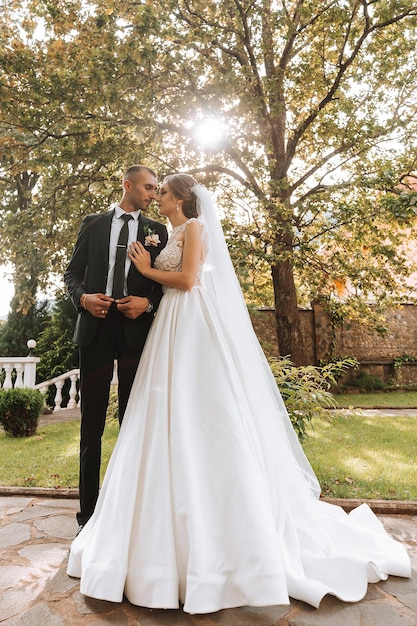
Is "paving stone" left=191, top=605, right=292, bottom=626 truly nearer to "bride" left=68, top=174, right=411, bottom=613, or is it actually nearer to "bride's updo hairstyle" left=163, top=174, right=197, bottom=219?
"bride" left=68, top=174, right=411, bottom=613

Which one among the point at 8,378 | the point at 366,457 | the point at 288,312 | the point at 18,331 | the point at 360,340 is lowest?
the point at 366,457

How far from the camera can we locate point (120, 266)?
10.1ft

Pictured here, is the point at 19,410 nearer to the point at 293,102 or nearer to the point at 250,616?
the point at 250,616

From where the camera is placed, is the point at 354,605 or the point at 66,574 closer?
the point at 354,605

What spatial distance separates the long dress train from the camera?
216 centimetres

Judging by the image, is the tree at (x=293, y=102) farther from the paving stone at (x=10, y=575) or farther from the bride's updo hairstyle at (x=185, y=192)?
the paving stone at (x=10, y=575)

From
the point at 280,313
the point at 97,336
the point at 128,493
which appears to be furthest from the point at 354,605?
the point at 280,313

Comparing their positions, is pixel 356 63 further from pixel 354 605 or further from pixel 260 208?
pixel 354 605

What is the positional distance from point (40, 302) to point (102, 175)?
430 centimetres

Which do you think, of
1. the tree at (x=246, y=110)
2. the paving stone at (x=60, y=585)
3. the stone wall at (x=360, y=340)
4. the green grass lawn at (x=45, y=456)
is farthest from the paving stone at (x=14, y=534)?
the stone wall at (x=360, y=340)

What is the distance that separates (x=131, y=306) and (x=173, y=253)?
16.4 inches

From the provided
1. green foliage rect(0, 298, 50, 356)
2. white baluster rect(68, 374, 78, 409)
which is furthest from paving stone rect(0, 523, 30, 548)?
green foliage rect(0, 298, 50, 356)

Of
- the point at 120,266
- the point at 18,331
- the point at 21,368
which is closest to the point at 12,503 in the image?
the point at 120,266

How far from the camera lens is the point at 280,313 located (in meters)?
9.95
